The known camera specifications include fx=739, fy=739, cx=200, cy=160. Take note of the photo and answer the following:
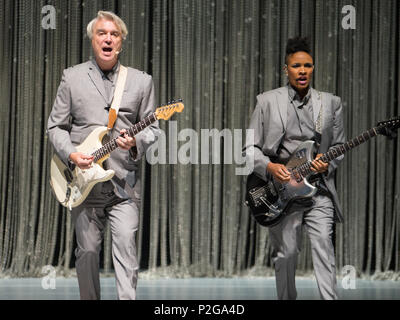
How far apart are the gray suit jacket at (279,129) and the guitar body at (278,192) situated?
2.8 inches

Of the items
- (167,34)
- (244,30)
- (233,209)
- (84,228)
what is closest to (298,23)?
(244,30)

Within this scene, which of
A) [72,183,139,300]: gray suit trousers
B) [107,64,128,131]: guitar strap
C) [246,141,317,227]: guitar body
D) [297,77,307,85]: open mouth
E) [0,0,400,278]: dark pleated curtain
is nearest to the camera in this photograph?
[72,183,139,300]: gray suit trousers

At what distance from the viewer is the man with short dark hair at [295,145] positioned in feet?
12.9

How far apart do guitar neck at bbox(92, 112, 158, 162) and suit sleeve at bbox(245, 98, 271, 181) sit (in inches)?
24.5

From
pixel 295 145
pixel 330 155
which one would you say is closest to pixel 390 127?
pixel 330 155

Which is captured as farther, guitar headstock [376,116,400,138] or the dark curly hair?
the dark curly hair

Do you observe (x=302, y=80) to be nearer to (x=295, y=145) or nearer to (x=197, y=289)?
(x=295, y=145)

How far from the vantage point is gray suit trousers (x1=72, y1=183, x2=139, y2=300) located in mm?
3670

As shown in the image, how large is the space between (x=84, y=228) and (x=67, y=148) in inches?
16.6

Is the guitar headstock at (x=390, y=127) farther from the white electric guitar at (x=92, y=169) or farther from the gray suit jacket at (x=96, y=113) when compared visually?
the gray suit jacket at (x=96, y=113)

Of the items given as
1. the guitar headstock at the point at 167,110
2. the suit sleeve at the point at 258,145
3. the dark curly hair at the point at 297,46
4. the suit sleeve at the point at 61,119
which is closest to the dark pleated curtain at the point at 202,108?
the suit sleeve at the point at 258,145

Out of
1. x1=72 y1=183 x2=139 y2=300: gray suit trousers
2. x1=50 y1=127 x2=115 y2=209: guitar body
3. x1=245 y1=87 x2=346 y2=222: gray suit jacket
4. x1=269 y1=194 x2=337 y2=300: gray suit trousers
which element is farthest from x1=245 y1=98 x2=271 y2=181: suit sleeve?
x1=50 y1=127 x2=115 y2=209: guitar body

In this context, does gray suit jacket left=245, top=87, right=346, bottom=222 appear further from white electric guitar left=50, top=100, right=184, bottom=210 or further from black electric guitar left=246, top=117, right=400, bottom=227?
white electric guitar left=50, top=100, right=184, bottom=210

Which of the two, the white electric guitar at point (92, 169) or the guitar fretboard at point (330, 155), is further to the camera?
the guitar fretboard at point (330, 155)
